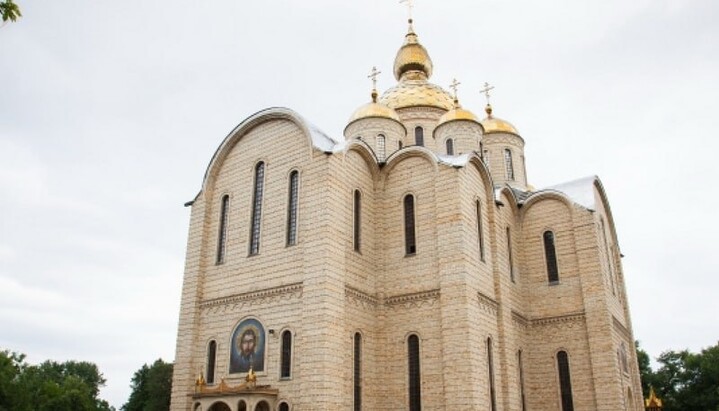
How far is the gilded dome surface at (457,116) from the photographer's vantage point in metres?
23.0

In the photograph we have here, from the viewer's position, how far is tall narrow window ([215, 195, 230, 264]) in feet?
57.5

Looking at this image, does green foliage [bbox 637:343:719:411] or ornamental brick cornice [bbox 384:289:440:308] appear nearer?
ornamental brick cornice [bbox 384:289:440:308]

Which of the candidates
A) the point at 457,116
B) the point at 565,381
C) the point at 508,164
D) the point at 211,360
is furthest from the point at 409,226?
the point at 508,164

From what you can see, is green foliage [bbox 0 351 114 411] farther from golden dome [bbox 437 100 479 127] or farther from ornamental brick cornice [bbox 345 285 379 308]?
golden dome [bbox 437 100 479 127]

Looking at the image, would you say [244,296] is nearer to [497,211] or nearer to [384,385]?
[384,385]

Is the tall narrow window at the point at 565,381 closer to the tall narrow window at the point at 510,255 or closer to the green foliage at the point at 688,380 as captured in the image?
the tall narrow window at the point at 510,255

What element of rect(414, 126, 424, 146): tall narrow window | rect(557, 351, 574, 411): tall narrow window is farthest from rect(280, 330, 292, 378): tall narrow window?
rect(414, 126, 424, 146): tall narrow window

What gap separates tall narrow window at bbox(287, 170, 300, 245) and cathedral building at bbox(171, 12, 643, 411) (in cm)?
6

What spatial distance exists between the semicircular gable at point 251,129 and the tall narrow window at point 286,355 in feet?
16.1

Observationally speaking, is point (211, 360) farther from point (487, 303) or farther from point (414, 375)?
point (487, 303)

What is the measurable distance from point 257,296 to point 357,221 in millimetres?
3380

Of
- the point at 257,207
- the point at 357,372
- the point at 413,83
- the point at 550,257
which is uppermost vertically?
the point at 413,83

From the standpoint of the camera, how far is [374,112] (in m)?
22.8

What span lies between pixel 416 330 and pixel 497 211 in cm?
518
